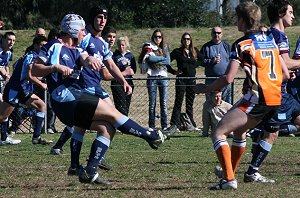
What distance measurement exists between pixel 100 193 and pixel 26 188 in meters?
0.90

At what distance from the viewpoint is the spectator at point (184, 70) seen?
1738cm

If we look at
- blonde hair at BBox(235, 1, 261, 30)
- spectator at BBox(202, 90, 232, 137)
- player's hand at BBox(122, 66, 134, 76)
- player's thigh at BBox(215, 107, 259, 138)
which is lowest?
spectator at BBox(202, 90, 232, 137)

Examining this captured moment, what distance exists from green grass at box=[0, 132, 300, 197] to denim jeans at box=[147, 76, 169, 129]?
2477 mm

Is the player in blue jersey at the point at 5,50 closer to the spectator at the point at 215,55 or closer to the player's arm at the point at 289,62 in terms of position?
the spectator at the point at 215,55

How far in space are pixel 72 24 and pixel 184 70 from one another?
832cm

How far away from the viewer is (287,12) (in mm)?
9320

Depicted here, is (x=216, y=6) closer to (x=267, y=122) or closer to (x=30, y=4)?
(x=30, y=4)

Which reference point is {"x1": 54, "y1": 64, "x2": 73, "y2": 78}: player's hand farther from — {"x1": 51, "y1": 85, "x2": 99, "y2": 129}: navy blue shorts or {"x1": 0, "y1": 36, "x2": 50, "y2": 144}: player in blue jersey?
{"x1": 0, "y1": 36, "x2": 50, "y2": 144}: player in blue jersey

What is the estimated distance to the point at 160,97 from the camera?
17.2 m

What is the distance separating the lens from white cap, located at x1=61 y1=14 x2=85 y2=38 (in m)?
9.40

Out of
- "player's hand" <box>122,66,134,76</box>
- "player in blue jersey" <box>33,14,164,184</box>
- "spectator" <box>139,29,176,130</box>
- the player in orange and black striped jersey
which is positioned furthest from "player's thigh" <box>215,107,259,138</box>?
"spectator" <box>139,29,176,130</box>

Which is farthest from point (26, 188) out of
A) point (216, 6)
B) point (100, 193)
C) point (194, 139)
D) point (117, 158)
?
point (216, 6)

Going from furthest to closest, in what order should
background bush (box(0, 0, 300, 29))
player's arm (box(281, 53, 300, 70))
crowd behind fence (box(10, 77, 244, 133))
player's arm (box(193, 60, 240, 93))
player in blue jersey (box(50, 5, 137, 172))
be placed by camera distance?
background bush (box(0, 0, 300, 29))
crowd behind fence (box(10, 77, 244, 133))
player in blue jersey (box(50, 5, 137, 172))
player's arm (box(281, 53, 300, 70))
player's arm (box(193, 60, 240, 93))

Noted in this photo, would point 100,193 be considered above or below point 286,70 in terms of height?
below
